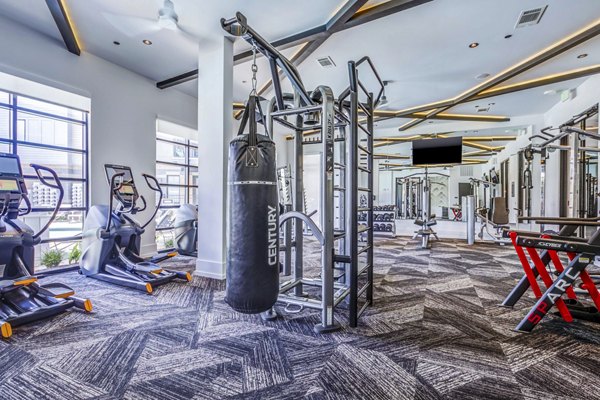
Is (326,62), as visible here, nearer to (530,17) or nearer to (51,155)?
(530,17)

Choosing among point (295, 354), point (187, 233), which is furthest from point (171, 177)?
point (295, 354)

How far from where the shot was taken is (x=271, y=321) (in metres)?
2.52

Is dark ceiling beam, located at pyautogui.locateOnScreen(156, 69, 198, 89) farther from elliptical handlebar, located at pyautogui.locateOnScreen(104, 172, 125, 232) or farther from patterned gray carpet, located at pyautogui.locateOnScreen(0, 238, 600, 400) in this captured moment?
patterned gray carpet, located at pyautogui.locateOnScreen(0, 238, 600, 400)

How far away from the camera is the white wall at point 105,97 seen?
3.86m

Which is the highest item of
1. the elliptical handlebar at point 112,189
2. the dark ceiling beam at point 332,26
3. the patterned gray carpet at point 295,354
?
the dark ceiling beam at point 332,26

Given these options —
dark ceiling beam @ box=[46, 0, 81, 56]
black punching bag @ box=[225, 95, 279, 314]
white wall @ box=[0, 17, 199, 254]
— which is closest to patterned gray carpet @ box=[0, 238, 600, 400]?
black punching bag @ box=[225, 95, 279, 314]

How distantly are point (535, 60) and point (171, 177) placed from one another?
6641 millimetres

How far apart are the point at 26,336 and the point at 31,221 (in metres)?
2.92

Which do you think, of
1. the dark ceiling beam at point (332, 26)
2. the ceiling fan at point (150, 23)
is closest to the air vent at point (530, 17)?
the dark ceiling beam at point (332, 26)

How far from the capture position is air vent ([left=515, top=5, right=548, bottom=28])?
3558 mm

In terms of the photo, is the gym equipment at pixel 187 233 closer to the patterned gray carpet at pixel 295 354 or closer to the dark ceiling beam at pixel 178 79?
the patterned gray carpet at pixel 295 354

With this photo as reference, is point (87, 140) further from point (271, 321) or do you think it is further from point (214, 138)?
point (271, 321)

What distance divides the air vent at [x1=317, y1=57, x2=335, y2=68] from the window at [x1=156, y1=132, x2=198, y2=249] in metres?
3.38

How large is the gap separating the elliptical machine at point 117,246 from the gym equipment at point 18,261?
79 cm
